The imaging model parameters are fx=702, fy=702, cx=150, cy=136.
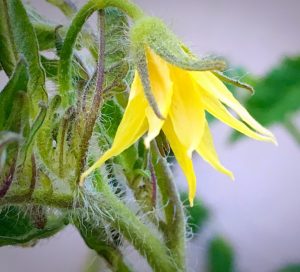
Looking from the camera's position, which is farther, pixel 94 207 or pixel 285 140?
pixel 285 140

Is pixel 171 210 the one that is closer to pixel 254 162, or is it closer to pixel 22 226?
pixel 22 226

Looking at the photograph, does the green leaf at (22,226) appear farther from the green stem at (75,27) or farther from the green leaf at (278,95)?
the green leaf at (278,95)

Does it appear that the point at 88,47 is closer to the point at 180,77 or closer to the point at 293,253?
the point at 180,77

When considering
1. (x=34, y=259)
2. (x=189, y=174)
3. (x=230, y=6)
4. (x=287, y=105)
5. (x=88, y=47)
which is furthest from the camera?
(x=230, y=6)

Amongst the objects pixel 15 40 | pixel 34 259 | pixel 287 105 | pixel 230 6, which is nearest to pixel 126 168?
pixel 15 40

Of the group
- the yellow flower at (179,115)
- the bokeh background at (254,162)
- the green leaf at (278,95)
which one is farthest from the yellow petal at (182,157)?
the bokeh background at (254,162)

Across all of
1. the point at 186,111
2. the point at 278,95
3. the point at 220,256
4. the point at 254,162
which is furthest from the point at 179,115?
the point at 254,162
